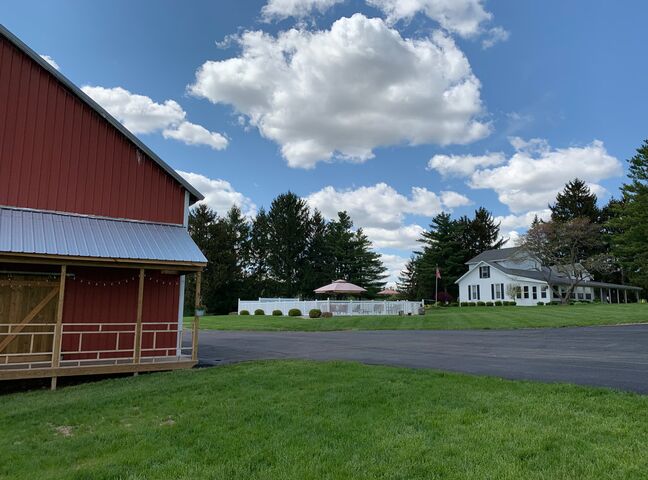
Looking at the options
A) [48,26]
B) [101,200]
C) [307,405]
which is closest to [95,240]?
[101,200]

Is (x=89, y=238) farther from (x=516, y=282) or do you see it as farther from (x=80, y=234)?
(x=516, y=282)

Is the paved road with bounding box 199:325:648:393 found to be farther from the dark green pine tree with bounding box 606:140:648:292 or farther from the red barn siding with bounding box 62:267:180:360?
the dark green pine tree with bounding box 606:140:648:292

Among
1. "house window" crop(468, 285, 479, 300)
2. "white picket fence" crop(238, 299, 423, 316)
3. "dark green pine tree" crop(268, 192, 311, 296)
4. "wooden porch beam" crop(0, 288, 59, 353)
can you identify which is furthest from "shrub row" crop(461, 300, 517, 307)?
"wooden porch beam" crop(0, 288, 59, 353)

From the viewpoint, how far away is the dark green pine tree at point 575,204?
66.2 metres

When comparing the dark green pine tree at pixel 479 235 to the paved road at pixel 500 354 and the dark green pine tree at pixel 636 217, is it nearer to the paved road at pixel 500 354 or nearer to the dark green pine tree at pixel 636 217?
the dark green pine tree at pixel 636 217

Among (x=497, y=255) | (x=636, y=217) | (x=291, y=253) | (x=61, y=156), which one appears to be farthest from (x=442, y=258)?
(x=61, y=156)

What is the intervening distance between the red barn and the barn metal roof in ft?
0.08

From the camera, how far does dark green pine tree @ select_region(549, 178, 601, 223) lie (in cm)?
6625

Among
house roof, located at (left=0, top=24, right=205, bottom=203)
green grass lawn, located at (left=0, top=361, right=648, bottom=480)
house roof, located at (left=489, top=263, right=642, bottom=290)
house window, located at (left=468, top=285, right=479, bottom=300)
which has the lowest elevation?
green grass lawn, located at (left=0, top=361, right=648, bottom=480)

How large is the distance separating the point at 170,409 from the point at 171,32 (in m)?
17.1

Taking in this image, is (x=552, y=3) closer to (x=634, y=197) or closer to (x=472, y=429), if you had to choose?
(x=472, y=429)

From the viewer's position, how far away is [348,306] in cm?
3216

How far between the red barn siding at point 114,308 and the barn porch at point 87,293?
2 cm

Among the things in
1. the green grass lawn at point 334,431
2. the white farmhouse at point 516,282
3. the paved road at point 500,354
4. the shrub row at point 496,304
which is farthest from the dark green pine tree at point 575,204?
the green grass lawn at point 334,431
